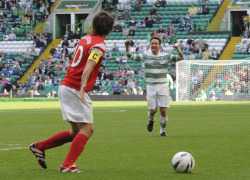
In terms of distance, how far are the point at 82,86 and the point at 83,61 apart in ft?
1.38

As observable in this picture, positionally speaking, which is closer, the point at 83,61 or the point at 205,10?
the point at 83,61

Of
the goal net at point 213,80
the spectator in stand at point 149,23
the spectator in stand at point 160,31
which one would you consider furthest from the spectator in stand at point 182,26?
the goal net at point 213,80

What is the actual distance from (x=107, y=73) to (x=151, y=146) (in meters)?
32.3

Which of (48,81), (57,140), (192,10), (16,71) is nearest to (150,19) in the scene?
(192,10)

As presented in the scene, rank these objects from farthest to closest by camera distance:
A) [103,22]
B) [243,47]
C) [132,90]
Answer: [243,47]
[132,90]
[103,22]

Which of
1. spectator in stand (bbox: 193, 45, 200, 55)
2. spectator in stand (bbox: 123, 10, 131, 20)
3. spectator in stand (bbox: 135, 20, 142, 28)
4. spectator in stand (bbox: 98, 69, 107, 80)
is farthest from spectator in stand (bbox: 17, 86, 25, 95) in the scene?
spectator in stand (bbox: 193, 45, 200, 55)

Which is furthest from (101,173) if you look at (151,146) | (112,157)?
(151,146)

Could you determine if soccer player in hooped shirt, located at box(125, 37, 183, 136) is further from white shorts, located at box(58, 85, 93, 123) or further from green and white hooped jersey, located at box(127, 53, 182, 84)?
white shorts, located at box(58, 85, 93, 123)

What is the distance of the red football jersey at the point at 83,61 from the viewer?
827cm

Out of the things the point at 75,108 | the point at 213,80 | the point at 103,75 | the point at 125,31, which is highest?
the point at 75,108

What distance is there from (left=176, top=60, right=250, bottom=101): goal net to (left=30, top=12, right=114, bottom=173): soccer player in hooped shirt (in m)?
31.2

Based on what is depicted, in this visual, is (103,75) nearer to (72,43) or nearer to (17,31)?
(72,43)

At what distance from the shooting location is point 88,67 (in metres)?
8.12

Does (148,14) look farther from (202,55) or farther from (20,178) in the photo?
(20,178)
